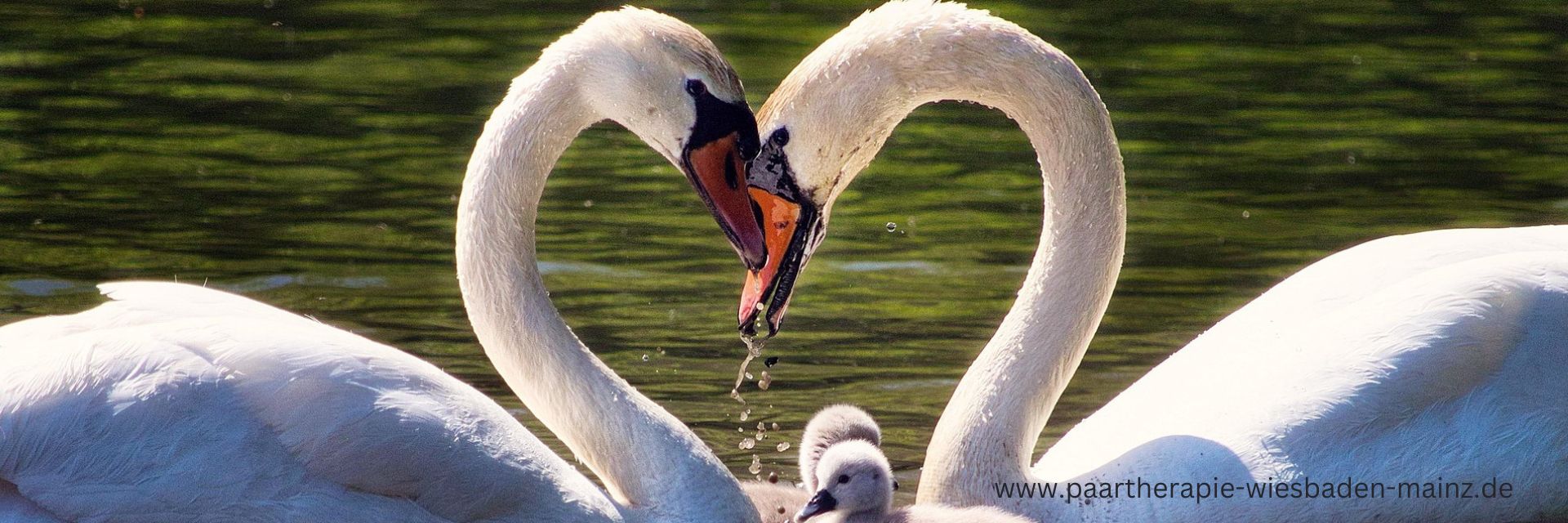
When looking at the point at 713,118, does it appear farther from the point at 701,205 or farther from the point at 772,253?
the point at 701,205

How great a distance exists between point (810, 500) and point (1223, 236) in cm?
563

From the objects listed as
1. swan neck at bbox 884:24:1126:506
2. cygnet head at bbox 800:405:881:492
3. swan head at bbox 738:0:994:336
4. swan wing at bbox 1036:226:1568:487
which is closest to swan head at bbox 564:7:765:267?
swan head at bbox 738:0:994:336

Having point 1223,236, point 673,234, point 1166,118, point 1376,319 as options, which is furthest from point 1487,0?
point 1376,319

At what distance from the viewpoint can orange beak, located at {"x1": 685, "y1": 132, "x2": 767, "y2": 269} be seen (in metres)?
6.26

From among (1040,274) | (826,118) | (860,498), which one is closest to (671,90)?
(826,118)

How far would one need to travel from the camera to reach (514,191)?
627cm

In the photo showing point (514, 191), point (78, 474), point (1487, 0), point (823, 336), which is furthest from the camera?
point (1487, 0)

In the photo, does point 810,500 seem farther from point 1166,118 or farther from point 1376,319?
point 1166,118

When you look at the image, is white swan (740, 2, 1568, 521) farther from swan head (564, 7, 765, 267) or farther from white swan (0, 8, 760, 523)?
white swan (0, 8, 760, 523)

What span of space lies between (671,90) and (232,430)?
4.89 ft

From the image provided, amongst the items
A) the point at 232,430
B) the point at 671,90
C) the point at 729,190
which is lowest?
the point at 232,430

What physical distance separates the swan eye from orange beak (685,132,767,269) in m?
0.14

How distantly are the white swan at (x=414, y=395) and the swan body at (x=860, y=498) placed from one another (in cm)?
22

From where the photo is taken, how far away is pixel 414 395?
5.71 metres
